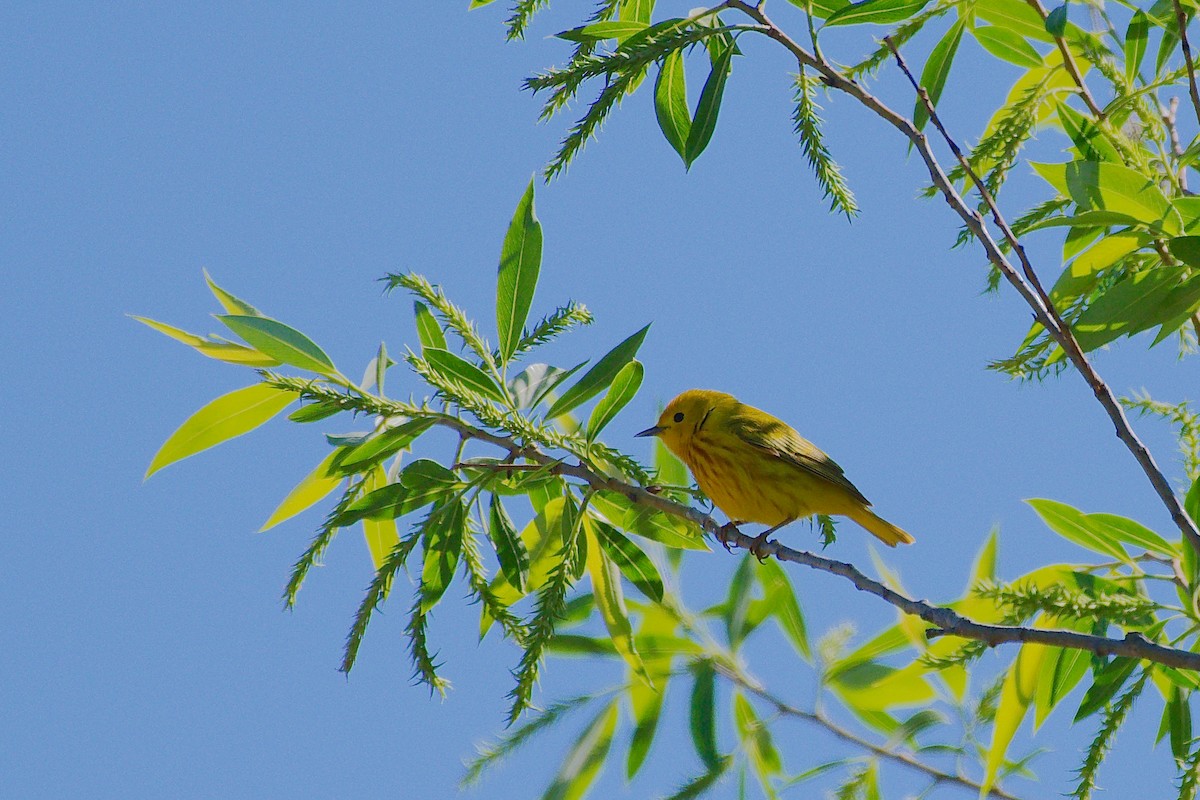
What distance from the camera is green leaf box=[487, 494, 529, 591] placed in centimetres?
229

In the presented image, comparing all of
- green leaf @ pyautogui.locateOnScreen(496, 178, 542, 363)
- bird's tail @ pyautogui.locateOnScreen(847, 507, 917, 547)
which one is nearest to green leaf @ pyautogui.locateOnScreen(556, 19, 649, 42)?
green leaf @ pyautogui.locateOnScreen(496, 178, 542, 363)

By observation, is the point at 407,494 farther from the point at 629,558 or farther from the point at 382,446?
the point at 629,558

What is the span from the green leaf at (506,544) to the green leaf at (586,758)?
25.0 inches

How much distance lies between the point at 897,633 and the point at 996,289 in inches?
36.8

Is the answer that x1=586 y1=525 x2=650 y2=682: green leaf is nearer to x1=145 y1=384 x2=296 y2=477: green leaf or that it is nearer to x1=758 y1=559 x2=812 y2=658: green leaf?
x1=758 y1=559 x2=812 y2=658: green leaf

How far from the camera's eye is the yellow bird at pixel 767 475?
3.83m

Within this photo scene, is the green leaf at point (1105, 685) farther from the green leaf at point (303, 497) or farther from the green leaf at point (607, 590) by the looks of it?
the green leaf at point (303, 497)

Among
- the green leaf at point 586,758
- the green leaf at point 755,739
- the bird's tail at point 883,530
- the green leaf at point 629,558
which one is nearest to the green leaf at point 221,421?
the green leaf at point 629,558

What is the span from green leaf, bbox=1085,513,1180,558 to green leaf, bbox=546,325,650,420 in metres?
0.99

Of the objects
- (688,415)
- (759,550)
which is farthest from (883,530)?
(759,550)

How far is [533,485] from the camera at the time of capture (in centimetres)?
248

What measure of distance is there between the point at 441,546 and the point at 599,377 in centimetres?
43

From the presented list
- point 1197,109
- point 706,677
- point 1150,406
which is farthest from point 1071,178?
point 706,677

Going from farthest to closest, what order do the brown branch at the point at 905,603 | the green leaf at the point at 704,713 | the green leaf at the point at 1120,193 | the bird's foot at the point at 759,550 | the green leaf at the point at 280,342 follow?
the bird's foot at the point at 759,550
the green leaf at the point at 704,713
the green leaf at the point at 280,342
the green leaf at the point at 1120,193
the brown branch at the point at 905,603
